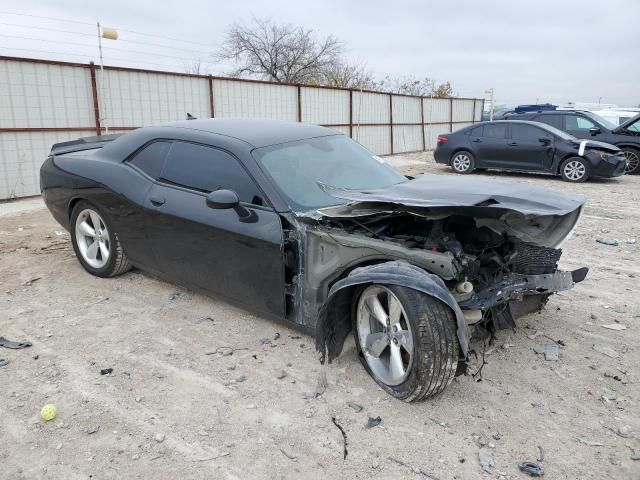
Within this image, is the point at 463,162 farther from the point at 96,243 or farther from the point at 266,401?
the point at 266,401

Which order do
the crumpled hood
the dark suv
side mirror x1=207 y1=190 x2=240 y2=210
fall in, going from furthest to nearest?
the dark suv < side mirror x1=207 y1=190 x2=240 y2=210 < the crumpled hood

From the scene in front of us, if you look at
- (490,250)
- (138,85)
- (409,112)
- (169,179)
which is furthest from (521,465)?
(409,112)

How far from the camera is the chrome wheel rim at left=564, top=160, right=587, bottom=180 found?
11805mm

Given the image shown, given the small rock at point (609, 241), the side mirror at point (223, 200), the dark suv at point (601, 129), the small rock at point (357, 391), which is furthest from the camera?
the dark suv at point (601, 129)

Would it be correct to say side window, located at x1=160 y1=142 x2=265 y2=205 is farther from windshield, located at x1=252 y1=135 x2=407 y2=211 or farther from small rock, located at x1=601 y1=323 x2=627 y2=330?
small rock, located at x1=601 y1=323 x2=627 y2=330

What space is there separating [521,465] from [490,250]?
1.32m

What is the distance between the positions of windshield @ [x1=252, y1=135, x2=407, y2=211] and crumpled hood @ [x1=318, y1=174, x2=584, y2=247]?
21cm

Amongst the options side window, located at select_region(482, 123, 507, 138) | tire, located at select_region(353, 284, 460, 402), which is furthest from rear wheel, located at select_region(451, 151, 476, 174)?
tire, located at select_region(353, 284, 460, 402)

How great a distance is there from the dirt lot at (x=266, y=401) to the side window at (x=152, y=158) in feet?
3.60

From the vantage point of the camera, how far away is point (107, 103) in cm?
1018

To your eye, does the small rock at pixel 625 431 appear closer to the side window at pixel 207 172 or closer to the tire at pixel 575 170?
the side window at pixel 207 172

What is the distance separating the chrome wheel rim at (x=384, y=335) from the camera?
9.60ft

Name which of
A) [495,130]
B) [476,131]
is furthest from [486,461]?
[476,131]

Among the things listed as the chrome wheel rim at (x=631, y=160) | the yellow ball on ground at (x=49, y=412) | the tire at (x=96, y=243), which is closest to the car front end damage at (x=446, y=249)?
the yellow ball on ground at (x=49, y=412)
